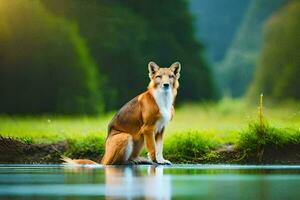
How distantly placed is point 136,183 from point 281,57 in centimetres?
808

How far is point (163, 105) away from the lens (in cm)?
1051

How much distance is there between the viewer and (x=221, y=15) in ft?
A: 50.6

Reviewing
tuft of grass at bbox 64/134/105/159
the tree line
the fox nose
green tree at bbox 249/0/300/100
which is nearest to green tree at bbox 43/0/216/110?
the tree line

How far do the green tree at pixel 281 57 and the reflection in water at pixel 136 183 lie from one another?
5.64 metres

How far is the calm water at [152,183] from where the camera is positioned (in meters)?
6.32

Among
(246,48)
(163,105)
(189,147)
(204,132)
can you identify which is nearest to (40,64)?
(204,132)

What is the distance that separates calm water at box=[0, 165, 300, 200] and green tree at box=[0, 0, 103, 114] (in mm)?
4825

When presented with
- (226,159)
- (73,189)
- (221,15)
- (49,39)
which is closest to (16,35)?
(49,39)

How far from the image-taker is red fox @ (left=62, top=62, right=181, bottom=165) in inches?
408

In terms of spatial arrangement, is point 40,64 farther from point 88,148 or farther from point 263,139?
point 263,139

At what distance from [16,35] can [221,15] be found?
3407 mm

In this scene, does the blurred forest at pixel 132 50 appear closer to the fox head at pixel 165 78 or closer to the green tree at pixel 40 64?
the green tree at pixel 40 64

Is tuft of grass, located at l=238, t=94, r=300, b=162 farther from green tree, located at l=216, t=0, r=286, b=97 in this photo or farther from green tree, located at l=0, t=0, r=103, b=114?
green tree, located at l=0, t=0, r=103, b=114

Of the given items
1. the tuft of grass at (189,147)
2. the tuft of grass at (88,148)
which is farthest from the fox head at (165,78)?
the tuft of grass at (88,148)
